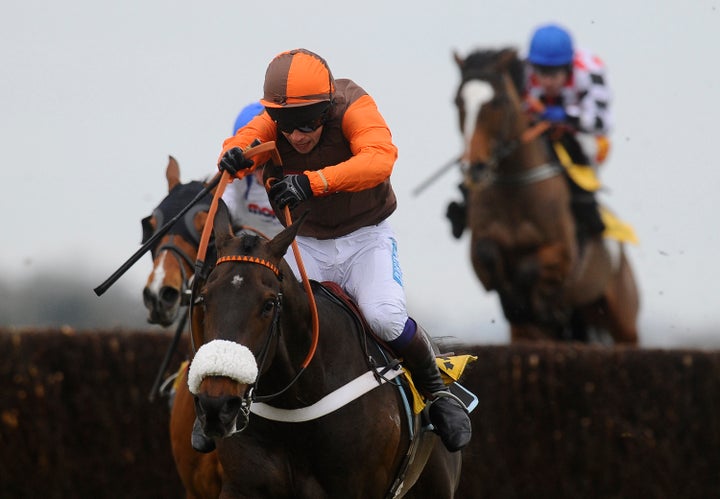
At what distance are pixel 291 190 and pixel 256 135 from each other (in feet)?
1.89

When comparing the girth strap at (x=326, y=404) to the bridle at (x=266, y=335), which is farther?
the girth strap at (x=326, y=404)

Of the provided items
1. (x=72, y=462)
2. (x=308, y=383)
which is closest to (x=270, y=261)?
(x=308, y=383)

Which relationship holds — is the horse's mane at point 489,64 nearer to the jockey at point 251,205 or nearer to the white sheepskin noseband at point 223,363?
the jockey at point 251,205

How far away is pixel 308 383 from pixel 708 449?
14.7ft

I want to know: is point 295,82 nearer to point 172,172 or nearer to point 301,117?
point 301,117

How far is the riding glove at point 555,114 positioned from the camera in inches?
507

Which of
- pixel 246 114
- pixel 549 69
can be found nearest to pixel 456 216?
pixel 549 69

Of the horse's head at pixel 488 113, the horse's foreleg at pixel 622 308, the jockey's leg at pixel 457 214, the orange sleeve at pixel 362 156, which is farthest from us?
the jockey's leg at pixel 457 214

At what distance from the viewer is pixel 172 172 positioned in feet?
22.5

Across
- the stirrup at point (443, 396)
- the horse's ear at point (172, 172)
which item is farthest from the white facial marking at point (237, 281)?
the horse's ear at point (172, 172)

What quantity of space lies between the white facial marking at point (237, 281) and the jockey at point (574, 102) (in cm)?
853

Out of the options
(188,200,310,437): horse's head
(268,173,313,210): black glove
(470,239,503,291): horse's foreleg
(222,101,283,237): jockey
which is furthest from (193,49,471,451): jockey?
(470,239,503,291): horse's foreleg

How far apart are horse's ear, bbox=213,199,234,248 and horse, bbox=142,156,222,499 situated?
139 centimetres

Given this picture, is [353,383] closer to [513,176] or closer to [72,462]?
[72,462]
